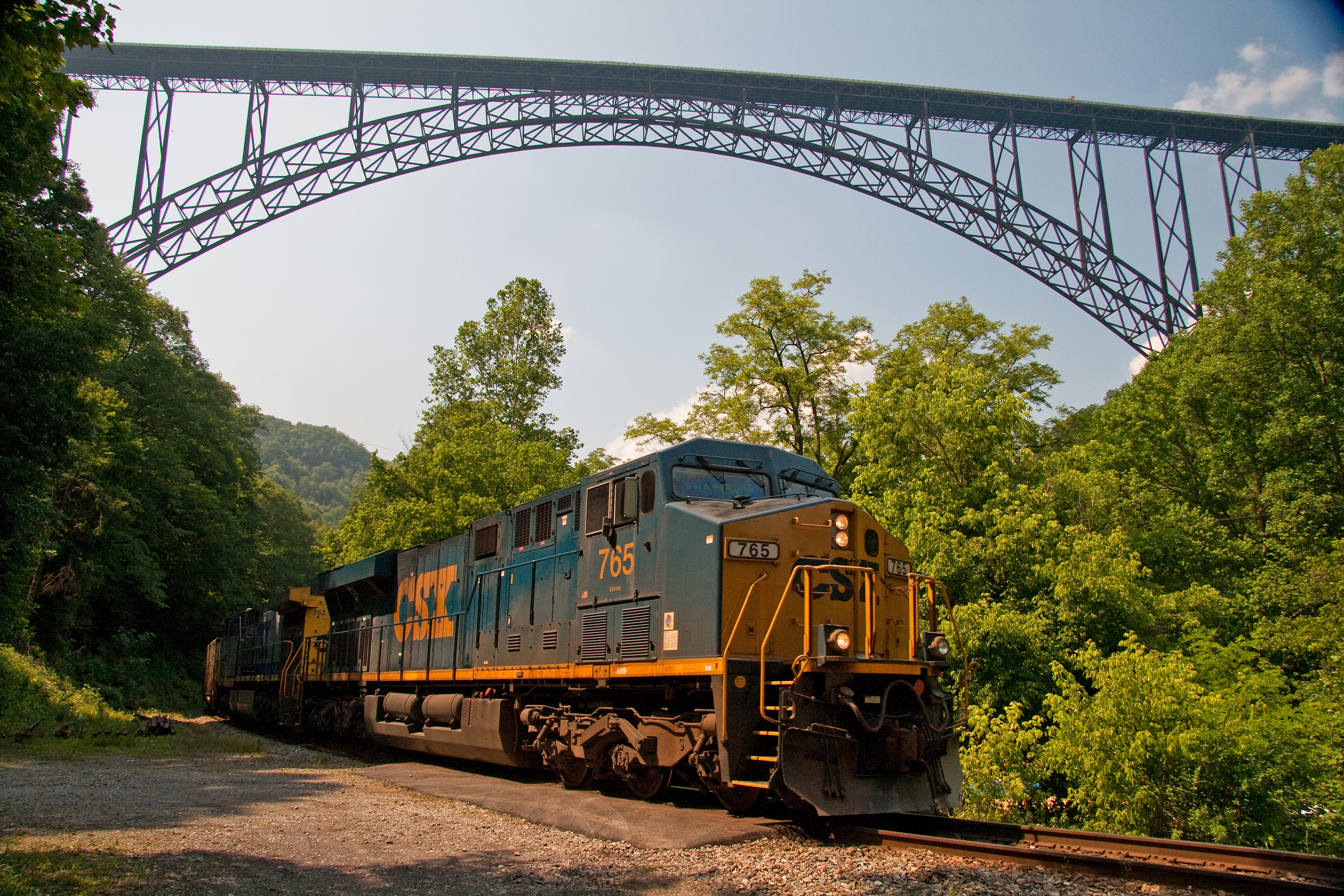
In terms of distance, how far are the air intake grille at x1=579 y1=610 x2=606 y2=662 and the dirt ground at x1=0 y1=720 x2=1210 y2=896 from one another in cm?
193

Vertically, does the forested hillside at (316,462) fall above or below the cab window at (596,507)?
above

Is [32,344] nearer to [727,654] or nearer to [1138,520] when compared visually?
[727,654]

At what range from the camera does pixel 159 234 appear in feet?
86.6

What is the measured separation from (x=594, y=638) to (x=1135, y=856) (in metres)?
5.66

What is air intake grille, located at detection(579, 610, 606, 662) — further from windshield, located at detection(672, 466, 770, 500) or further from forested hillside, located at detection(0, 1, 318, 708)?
forested hillside, located at detection(0, 1, 318, 708)

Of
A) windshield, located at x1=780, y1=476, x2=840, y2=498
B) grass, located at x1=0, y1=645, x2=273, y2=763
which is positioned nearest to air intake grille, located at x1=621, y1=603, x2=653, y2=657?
windshield, located at x1=780, y1=476, x2=840, y2=498

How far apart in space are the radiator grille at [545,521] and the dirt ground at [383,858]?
342 centimetres

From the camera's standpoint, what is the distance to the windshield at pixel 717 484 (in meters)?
9.19

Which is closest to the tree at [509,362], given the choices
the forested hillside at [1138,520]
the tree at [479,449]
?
the tree at [479,449]

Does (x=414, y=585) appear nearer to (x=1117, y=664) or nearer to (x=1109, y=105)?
(x=1117, y=664)

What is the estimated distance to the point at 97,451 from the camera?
28047 mm

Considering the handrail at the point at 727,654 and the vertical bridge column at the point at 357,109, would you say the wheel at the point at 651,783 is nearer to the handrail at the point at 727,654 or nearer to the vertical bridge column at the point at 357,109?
the handrail at the point at 727,654

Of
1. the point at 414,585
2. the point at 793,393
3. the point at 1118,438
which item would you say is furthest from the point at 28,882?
the point at 1118,438

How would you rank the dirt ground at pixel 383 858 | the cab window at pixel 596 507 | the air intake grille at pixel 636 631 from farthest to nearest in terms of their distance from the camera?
the cab window at pixel 596 507
the air intake grille at pixel 636 631
the dirt ground at pixel 383 858
